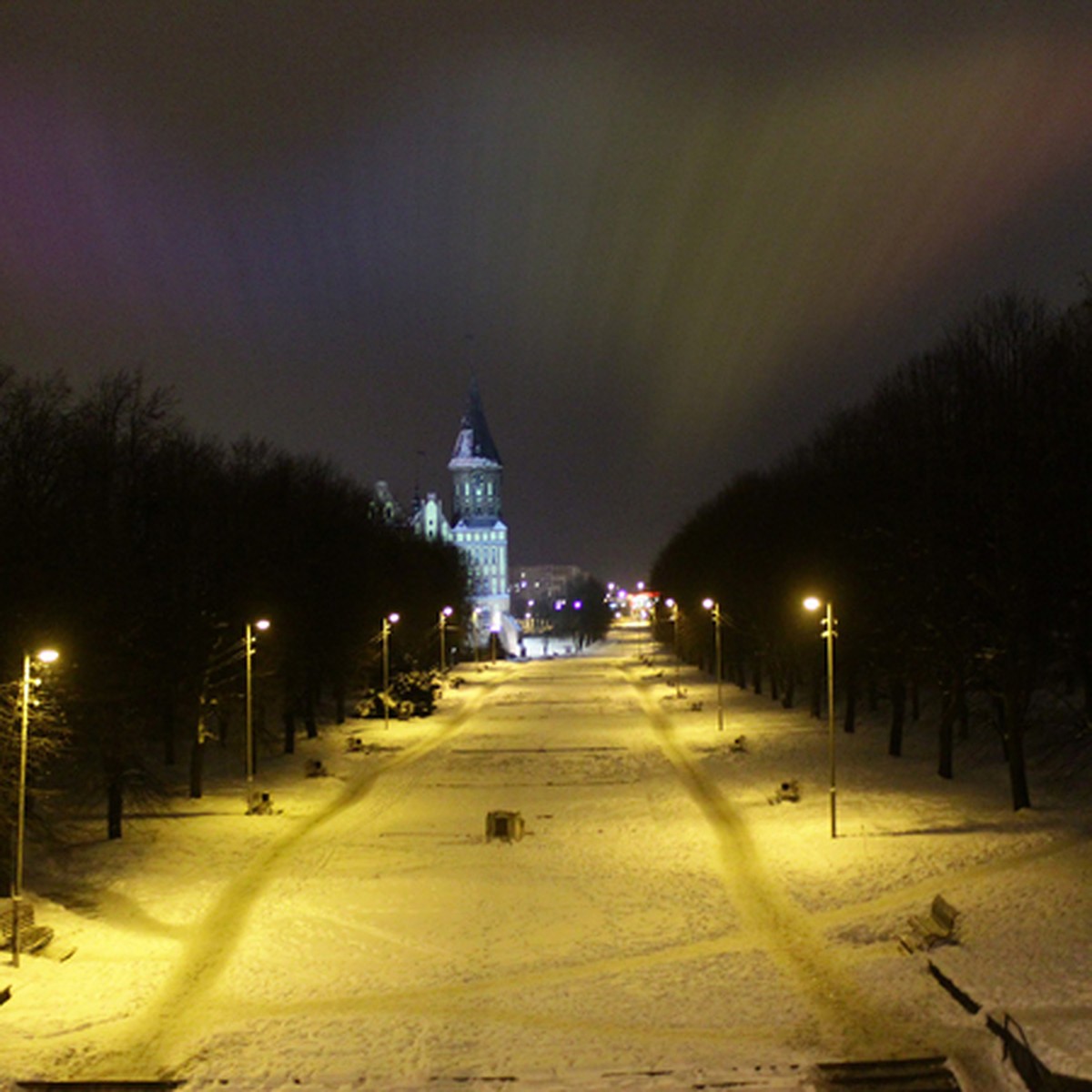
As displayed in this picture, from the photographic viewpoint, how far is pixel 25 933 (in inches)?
829

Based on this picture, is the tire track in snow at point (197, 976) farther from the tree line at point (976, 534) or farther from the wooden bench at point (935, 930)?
the tree line at point (976, 534)

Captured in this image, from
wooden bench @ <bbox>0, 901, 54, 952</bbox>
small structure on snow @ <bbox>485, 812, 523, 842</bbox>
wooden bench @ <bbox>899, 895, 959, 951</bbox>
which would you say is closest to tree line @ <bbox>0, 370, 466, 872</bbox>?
wooden bench @ <bbox>0, 901, 54, 952</bbox>

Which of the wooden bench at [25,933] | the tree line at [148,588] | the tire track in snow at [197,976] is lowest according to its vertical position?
the tire track in snow at [197,976]

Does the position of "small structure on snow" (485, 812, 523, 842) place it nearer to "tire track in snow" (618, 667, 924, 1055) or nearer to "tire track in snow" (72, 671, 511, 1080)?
"tire track in snow" (72, 671, 511, 1080)

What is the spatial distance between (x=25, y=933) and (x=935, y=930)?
1537 cm

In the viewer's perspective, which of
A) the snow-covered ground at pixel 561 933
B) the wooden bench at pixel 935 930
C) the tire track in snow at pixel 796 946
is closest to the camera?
the snow-covered ground at pixel 561 933

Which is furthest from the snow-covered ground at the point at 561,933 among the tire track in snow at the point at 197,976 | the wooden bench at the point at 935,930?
the wooden bench at the point at 935,930

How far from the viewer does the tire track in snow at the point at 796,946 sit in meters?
16.5

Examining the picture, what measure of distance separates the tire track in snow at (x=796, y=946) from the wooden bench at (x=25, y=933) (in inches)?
484

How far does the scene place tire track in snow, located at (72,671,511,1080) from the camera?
1614cm

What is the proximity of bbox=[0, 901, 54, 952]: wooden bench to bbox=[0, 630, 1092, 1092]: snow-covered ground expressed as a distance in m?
0.32

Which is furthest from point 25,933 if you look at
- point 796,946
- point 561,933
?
point 796,946

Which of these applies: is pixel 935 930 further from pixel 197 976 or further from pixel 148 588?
pixel 148 588

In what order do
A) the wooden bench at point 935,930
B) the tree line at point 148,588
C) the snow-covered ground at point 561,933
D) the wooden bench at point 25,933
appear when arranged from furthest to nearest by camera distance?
the tree line at point 148,588 < the wooden bench at point 25,933 < the wooden bench at point 935,930 < the snow-covered ground at point 561,933
